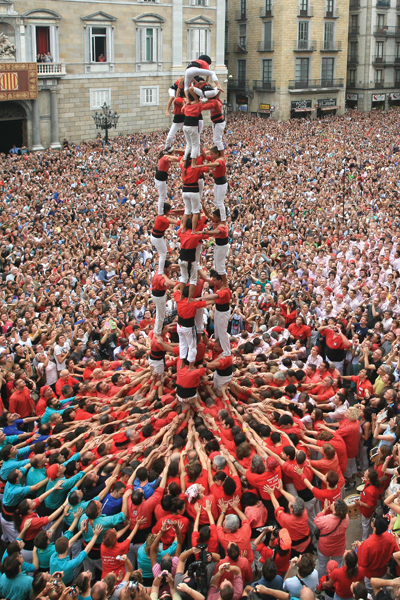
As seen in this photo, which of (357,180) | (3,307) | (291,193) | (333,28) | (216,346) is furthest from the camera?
(333,28)

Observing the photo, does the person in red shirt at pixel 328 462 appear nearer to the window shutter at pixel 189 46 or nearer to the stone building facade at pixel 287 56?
the window shutter at pixel 189 46

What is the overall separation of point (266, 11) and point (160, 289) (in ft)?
137

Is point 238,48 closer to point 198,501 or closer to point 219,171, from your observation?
point 219,171

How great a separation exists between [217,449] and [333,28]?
47.0 metres

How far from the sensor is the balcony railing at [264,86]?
150ft

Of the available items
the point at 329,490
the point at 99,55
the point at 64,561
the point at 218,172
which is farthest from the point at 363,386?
the point at 99,55

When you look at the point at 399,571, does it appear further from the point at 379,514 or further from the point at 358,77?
the point at 358,77

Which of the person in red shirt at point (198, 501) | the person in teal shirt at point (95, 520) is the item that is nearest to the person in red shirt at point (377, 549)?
the person in red shirt at point (198, 501)

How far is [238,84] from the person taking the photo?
48.8 metres

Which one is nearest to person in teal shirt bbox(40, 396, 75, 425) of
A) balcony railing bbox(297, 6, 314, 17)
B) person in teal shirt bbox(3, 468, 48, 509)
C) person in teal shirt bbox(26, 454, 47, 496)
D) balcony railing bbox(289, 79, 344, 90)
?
person in teal shirt bbox(26, 454, 47, 496)

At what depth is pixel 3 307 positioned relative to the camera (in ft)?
38.4

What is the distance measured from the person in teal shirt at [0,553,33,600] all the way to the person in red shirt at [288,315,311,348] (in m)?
7.08

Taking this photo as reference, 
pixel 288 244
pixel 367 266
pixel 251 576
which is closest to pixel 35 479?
pixel 251 576

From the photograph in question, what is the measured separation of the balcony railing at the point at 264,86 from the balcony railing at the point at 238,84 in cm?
104
